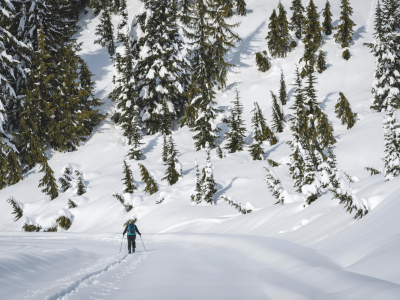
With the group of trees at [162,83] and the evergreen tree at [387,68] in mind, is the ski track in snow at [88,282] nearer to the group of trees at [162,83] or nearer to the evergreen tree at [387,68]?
the group of trees at [162,83]

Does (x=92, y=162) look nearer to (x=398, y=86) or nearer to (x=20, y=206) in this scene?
(x=20, y=206)

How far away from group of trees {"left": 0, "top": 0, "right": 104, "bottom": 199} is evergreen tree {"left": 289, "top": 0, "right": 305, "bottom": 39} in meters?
34.3

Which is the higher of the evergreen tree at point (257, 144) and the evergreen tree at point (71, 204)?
the evergreen tree at point (257, 144)

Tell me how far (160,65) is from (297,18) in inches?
1145

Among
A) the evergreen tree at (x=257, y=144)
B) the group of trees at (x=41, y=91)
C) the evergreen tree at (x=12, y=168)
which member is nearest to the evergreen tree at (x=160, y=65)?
the group of trees at (x=41, y=91)

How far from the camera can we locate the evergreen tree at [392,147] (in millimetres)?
6961

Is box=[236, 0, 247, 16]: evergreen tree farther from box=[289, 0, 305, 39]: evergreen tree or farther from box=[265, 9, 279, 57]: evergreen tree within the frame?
box=[265, 9, 279, 57]: evergreen tree

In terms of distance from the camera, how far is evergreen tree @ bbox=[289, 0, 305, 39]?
150ft

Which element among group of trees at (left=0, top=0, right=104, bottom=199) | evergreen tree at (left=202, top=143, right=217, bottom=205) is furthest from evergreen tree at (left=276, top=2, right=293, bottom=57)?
evergreen tree at (left=202, top=143, right=217, bottom=205)

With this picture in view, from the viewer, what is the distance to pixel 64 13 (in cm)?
3712

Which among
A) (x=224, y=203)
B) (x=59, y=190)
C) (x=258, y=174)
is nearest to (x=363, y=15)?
(x=258, y=174)

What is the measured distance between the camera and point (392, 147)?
727cm

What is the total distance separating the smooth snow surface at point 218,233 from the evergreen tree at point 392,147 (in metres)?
0.44

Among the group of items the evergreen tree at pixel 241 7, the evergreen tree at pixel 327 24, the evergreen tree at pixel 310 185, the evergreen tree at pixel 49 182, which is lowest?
the evergreen tree at pixel 310 185
